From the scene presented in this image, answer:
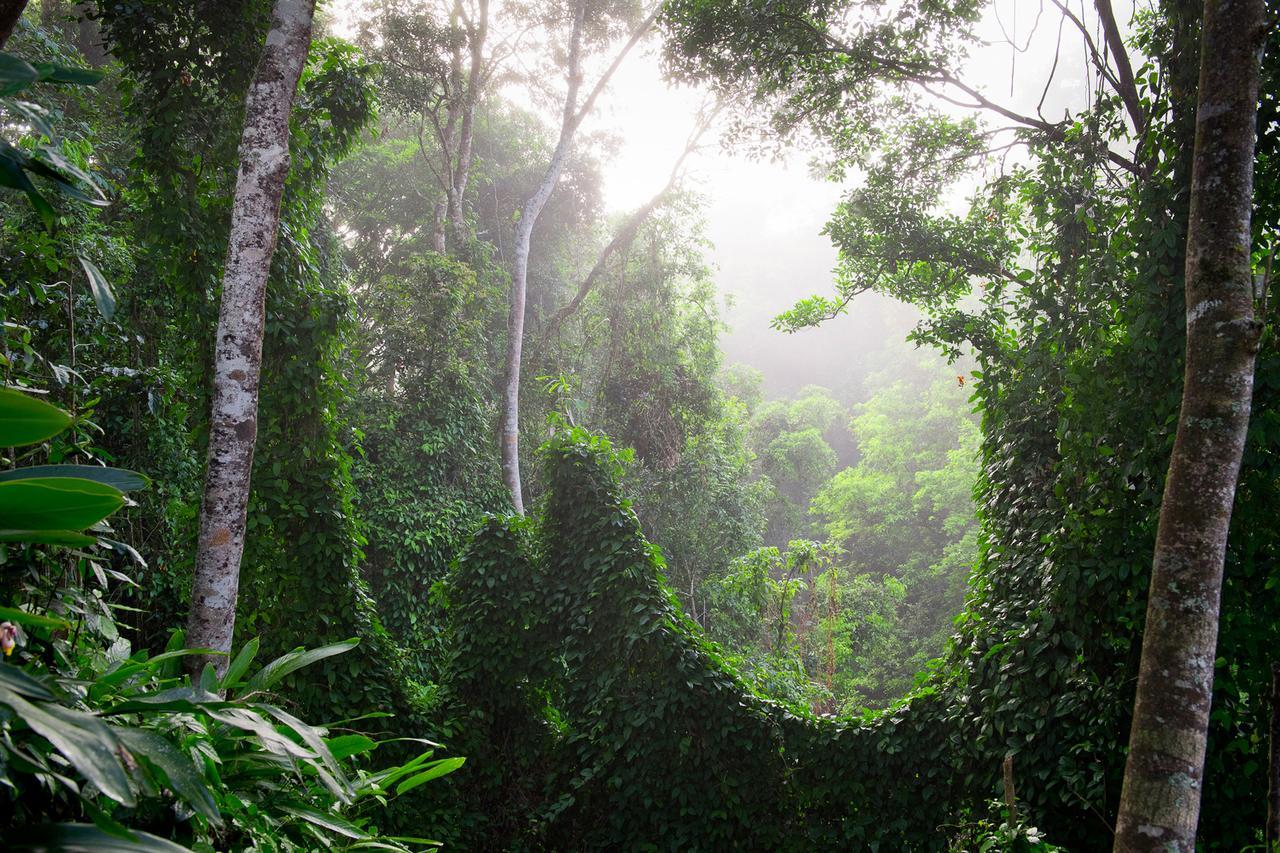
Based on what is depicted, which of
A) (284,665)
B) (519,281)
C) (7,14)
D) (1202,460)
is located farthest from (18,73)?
(519,281)

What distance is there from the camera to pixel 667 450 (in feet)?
33.8

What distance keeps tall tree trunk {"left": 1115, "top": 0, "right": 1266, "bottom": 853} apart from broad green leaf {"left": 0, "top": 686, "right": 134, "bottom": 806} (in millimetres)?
2324

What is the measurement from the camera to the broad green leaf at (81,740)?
646 millimetres

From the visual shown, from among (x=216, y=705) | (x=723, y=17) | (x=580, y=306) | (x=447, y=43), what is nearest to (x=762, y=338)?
(x=580, y=306)

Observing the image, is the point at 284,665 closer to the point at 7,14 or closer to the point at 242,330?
the point at 7,14

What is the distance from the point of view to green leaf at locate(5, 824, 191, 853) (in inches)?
25.6

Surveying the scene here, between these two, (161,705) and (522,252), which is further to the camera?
(522,252)

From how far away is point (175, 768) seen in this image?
0.75 meters

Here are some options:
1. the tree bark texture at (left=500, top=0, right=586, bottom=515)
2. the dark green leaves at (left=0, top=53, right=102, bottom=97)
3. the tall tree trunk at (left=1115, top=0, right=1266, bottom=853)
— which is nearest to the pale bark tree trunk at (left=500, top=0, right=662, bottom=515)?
the tree bark texture at (left=500, top=0, right=586, bottom=515)

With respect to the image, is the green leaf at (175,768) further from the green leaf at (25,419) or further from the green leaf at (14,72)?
the green leaf at (14,72)

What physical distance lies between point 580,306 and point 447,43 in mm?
4035

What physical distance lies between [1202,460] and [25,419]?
8.35 feet

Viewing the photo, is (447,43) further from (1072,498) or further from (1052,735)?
(1052,735)

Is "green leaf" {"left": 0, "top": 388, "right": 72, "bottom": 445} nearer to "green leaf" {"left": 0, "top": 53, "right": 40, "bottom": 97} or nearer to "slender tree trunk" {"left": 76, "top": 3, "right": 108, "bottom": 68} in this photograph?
"green leaf" {"left": 0, "top": 53, "right": 40, "bottom": 97}
